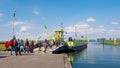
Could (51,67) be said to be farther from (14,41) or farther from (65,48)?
(65,48)

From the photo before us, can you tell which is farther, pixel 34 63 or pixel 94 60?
pixel 94 60

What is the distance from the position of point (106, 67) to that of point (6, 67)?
53.1 feet

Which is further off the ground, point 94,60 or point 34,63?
point 34,63

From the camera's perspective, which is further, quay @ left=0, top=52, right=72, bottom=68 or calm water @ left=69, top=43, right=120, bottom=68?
calm water @ left=69, top=43, right=120, bottom=68

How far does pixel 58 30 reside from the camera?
214 ft

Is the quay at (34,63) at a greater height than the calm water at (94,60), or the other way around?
the quay at (34,63)

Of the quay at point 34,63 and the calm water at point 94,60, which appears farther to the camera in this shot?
the calm water at point 94,60

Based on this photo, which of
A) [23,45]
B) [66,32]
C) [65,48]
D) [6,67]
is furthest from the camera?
[66,32]

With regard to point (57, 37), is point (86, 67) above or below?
below

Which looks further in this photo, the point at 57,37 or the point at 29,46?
the point at 57,37

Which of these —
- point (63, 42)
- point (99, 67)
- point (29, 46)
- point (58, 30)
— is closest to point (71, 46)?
point (63, 42)

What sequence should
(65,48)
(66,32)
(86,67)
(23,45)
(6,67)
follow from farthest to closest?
1. (66,32)
2. (65,48)
3. (23,45)
4. (86,67)
5. (6,67)

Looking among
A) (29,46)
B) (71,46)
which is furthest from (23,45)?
(71,46)

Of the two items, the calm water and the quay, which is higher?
the quay
